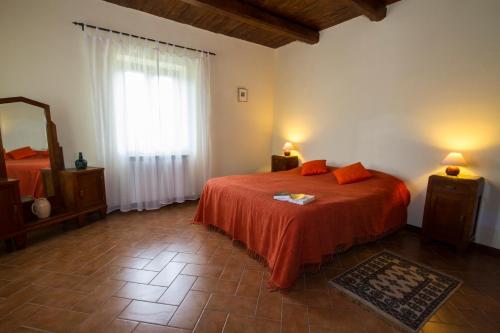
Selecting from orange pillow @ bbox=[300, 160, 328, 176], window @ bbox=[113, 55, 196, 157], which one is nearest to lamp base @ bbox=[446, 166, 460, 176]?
orange pillow @ bbox=[300, 160, 328, 176]

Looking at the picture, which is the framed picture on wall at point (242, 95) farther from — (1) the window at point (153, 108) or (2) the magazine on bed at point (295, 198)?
(2) the magazine on bed at point (295, 198)

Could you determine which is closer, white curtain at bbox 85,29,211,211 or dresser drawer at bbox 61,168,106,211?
dresser drawer at bbox 61,168,106,211

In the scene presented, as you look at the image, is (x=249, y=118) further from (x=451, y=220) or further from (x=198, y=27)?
(x=451, y=220)

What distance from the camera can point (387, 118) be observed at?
307 centimetres

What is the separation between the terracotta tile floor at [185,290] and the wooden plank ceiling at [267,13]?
2.75 meters

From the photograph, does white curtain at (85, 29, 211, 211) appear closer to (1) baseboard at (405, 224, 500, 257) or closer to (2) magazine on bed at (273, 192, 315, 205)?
(2) magazine on bed at (273, 192, 315, 205)

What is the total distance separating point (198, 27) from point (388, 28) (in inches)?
108

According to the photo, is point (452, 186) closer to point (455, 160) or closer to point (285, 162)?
point (455, 160)

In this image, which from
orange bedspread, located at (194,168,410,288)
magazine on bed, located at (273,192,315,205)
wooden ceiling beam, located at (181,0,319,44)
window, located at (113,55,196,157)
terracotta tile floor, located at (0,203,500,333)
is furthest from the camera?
window, located at (113,55,196,157)

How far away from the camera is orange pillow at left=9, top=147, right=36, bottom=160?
2416 mm

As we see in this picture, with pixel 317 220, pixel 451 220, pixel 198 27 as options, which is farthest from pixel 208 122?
pixel 451 220

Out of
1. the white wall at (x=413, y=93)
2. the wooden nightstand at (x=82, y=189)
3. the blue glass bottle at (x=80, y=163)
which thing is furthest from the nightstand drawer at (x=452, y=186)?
the blue glass bottle at (x=80, y=163)

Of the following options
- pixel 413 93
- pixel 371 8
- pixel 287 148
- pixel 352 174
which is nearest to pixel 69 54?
pixel 287 148

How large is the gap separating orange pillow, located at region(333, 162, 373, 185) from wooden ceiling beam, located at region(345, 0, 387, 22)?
6.17ft
